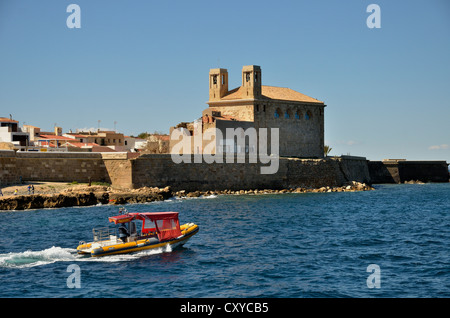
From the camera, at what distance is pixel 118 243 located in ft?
71.7

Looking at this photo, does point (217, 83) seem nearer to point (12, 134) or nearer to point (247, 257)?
point (12, 134)

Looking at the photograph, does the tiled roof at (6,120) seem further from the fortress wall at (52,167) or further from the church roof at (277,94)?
the church roof at (277,94)

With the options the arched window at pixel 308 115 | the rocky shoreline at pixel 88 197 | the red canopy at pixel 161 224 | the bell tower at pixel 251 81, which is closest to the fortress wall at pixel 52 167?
the rocky shoreline at pixel 88 197

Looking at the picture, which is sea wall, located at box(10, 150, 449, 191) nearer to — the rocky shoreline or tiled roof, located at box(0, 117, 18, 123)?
the rocky shoreline

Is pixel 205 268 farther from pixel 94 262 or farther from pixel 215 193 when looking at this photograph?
pixel 215 193

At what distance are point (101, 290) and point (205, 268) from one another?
14.3 feet

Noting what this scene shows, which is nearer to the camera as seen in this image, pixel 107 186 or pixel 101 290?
pixel 101 290

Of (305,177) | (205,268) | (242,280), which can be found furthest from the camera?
(305,177)

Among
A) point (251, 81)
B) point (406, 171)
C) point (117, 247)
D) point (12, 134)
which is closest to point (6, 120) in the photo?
point (12, 134)

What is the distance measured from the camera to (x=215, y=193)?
166 ft

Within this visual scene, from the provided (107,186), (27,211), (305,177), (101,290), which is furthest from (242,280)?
(305,177)

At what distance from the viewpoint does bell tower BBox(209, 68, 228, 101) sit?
61.5 metres

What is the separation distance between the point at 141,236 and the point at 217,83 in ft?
134
